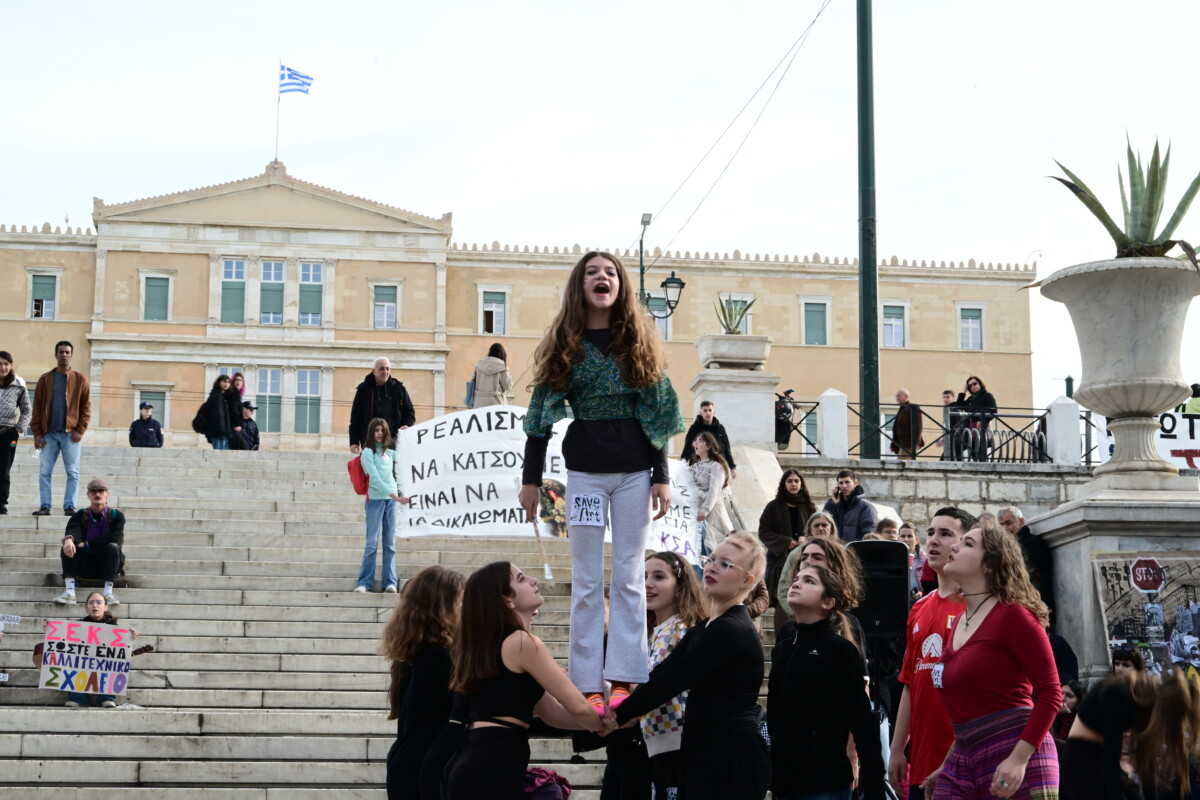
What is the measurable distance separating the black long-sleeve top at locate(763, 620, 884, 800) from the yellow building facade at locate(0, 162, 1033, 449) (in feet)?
151

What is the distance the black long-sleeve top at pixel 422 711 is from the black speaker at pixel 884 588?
3399 millimetres

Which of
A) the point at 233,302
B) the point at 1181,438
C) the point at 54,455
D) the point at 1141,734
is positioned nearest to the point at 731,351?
the point at 1181,438

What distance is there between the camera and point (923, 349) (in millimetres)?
56188

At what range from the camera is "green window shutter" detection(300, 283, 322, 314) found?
179 ft

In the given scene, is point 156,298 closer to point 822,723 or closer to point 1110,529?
point 1110,529

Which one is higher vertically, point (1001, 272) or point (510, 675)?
point (1001, 272)

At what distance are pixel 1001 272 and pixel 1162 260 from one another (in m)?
46.6

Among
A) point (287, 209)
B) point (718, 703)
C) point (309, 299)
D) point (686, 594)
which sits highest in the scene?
point (287, 209)

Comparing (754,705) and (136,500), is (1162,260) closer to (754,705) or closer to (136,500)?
(754,705)

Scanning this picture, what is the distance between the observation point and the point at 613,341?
630cm

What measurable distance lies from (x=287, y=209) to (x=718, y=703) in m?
51.3

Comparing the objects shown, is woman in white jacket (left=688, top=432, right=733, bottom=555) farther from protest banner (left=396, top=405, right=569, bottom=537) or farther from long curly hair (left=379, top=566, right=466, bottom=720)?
long curly hair (left=379, top=566, right=466, bottom=720)

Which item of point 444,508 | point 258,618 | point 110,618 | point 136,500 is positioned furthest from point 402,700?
point 136,500

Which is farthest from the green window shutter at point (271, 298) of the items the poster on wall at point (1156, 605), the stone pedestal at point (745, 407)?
the poster on wall at point (1156, 605)
